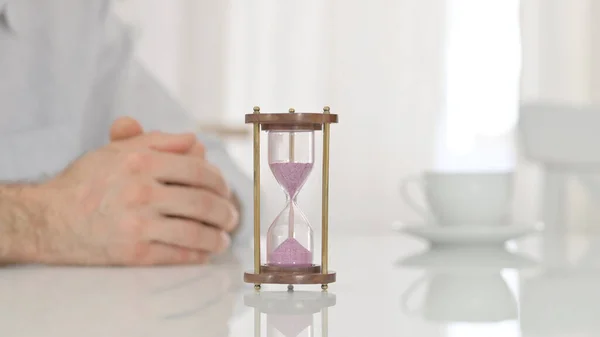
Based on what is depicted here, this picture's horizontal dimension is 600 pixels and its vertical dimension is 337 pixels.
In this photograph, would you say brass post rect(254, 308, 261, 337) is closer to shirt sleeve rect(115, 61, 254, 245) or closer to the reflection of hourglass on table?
the reflection of hourglass on table

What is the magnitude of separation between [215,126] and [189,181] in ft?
10.7

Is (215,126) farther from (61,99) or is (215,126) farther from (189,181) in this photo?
(189,181)

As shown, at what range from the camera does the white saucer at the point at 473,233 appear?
3.76 ft

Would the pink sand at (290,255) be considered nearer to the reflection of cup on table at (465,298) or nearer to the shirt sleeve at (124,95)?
the reflection of cup on table at (465,298)

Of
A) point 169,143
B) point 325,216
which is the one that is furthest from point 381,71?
point 325,216

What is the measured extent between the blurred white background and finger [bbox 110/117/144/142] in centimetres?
309

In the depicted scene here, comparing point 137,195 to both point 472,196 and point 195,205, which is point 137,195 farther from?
point 472,196

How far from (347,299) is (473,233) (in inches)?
19.5

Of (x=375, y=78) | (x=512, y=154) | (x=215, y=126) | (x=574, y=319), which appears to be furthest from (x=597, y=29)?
(x=574, y=319)

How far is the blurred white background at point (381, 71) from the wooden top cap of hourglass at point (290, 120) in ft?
11.3

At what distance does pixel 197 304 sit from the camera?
0.66 meters

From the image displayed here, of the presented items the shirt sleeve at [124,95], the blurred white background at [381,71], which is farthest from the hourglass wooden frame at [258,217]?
the blurred white background at [381,71]

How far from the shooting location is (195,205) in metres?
1.01

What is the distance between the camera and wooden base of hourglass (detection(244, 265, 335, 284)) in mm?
741
